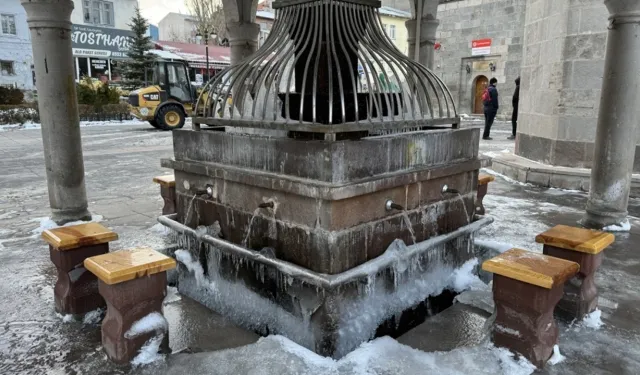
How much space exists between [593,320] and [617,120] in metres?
2.89

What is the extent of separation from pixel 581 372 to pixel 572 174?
559cm

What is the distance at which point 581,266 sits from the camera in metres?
3.54

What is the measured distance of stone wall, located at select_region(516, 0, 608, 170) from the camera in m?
7.50

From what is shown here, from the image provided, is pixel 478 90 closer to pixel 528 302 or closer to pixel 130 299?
pixel 528 302

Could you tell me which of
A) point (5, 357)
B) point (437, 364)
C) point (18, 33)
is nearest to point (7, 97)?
point (18, 33)

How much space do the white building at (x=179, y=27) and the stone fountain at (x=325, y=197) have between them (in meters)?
42.8

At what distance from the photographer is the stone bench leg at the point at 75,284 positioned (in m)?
3.60

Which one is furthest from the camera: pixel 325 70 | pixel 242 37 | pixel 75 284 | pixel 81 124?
pixel 81 124

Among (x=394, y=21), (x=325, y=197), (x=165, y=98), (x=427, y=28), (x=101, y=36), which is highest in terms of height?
(x=394, y=21)

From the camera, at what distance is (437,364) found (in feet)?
9.60

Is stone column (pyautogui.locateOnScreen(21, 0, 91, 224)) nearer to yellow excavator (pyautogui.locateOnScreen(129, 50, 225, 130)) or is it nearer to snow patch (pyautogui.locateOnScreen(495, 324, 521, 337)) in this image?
snow patch (pyautogui.locateOnScreen(495, 324, 521, 337))

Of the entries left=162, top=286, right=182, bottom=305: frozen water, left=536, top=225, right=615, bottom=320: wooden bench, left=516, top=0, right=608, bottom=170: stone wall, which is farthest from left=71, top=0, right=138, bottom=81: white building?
left=536, top=225, right=615, bottom=320: wooden bench

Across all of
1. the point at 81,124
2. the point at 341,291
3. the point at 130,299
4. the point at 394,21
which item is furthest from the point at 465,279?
the point at 394,21

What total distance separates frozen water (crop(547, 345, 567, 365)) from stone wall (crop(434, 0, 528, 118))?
63.3 feet
